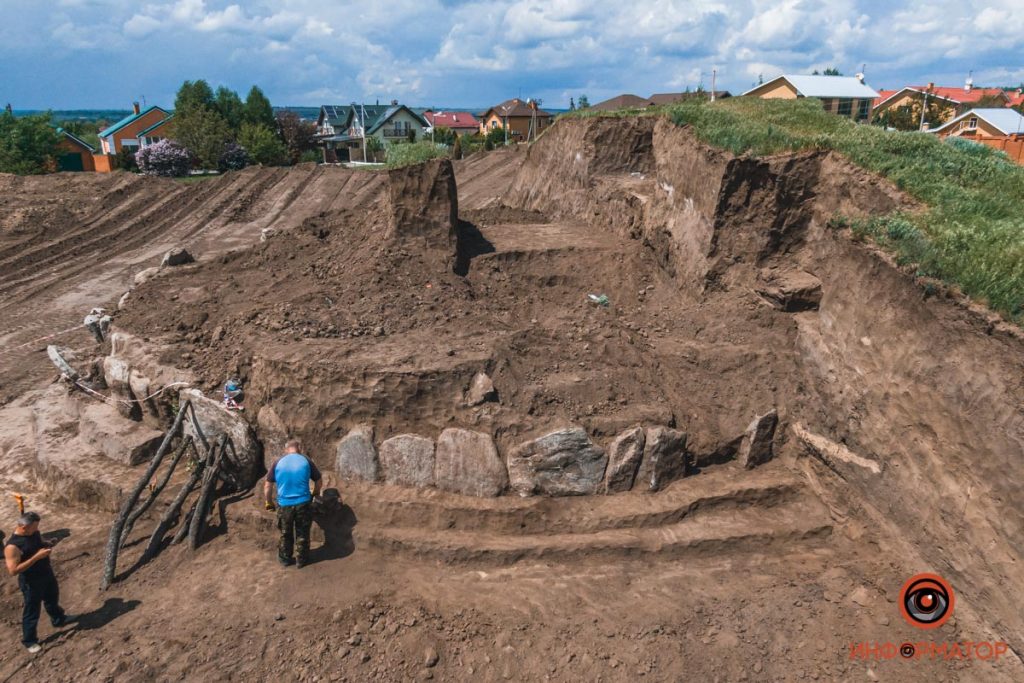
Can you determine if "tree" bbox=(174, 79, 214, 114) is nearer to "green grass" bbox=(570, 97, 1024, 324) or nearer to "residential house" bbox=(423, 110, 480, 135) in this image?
"residential house" bbox=(423, 110, 480, 135)

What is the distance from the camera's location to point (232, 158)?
3644 cm

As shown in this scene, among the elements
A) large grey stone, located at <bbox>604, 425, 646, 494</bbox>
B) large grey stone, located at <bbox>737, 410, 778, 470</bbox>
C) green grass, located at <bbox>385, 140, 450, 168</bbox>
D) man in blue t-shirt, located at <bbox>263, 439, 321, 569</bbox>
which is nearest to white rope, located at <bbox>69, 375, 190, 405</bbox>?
man in blue t-shirt, located at <bbox>263, 439, 321, 569</bbox>

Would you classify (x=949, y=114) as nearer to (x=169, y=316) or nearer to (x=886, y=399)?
(x=886, y=399)

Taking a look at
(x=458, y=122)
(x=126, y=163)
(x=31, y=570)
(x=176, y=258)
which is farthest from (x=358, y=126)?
(x=31, y=570)

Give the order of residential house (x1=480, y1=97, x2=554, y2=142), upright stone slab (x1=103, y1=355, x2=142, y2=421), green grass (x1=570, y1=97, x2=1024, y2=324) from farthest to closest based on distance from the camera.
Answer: residential house (x1=480, y1=97, x2=554, y2=142) < upright stone slab (x1=103, y1=355, x2=142, y2=421) < green grass (x1=570, y1=97, x2=1024, y2=324)

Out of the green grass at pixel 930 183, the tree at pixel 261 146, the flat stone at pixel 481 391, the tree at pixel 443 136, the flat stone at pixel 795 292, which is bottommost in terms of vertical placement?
the flat stone at pixel 481 391

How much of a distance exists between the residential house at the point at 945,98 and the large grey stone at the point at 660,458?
1482 inches

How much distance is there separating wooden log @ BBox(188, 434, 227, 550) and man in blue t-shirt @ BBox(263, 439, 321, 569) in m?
0.89

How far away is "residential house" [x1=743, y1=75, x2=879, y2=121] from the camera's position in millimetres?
34000

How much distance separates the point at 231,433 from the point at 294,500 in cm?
151

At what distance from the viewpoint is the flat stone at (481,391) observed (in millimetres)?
7000

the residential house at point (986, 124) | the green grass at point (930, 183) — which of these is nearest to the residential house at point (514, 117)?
the residential house at point (986, 124)

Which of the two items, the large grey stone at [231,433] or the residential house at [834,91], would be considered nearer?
the large grey stone at [231,433]

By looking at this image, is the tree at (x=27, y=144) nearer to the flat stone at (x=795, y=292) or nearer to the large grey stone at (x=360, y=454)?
the large grey stone at (x=360, y=454)
